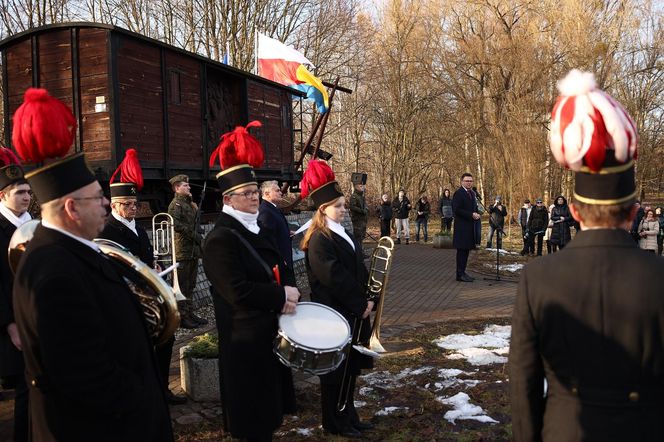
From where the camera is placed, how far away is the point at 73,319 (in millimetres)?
2234

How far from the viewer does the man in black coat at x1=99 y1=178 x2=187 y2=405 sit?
487 cm

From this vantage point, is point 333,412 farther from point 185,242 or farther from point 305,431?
point 185,242

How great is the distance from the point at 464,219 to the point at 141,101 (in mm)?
6594

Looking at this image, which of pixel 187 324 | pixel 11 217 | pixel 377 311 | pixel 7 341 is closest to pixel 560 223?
pixel 187 324

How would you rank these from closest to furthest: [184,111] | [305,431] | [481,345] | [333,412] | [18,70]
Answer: [333,412] → [305,431] → [481,345] → [18,70] → [184,111]

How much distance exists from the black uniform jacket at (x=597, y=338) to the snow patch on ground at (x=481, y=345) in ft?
13.9

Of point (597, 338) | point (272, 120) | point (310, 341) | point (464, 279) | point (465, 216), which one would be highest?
point (272, 120)

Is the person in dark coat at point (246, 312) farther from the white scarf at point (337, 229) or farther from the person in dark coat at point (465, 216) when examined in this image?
the person in dark coat at point (465, 216)

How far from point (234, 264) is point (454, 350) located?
4.03 metres

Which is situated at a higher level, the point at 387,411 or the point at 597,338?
the point at 597,338

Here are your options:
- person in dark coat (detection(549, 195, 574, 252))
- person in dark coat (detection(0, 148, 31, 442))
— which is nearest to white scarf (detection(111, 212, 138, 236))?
person in dark coat (detection(0, 148, 31, 442))

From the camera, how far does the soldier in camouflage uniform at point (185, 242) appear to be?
26.3 feet

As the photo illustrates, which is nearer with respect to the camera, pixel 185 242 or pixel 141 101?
pixel 185 242

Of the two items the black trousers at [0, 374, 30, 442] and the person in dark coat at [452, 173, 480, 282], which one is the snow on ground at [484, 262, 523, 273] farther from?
the black trousers at [0, 374, 30, 442]
